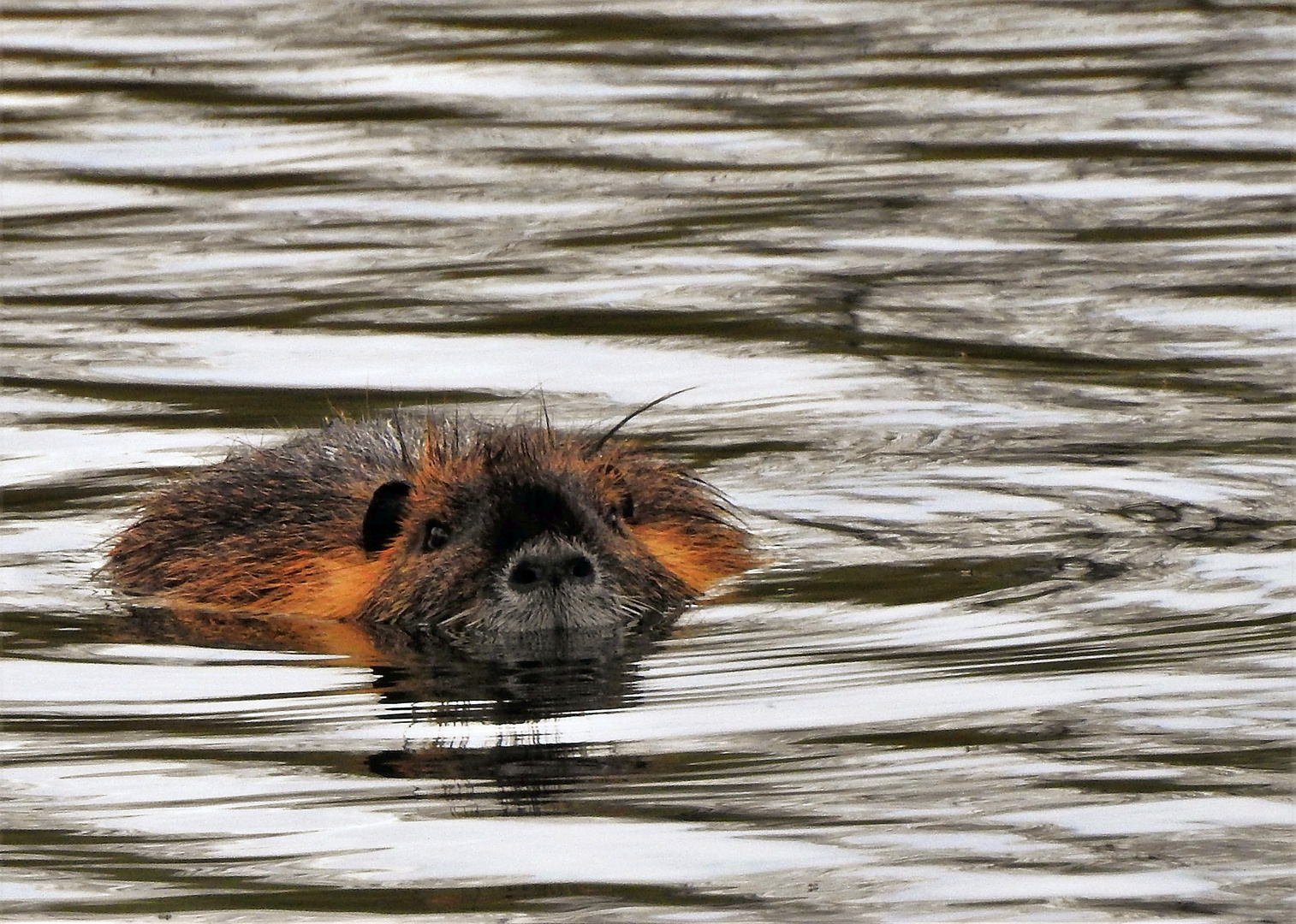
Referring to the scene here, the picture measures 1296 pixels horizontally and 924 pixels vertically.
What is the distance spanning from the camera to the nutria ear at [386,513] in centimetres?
881

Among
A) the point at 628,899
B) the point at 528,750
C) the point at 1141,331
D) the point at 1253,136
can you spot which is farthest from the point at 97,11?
the point at 628,899

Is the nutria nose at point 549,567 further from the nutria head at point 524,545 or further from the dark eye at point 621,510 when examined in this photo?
the dark eye at point 621,510

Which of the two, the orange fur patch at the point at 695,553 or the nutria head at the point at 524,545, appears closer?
the nutria head at the point at 524,545

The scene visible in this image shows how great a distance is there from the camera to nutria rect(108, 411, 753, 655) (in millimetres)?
8328

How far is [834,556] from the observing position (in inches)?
376

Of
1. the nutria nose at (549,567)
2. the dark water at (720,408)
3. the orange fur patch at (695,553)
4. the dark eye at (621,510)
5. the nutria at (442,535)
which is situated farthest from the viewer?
the orange fur patch at (695,553)

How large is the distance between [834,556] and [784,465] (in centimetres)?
131

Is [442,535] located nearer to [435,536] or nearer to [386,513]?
[435,536]

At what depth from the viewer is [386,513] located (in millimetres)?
8836

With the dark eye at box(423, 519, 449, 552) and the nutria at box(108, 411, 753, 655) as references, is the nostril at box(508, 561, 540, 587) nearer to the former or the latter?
the nutria at box(108, 411, 753, 655)

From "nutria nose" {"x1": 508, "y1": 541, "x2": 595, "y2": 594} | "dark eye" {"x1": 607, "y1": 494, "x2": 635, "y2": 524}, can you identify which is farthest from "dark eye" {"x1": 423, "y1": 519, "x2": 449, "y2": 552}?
"dark eye" {"x1": 607, "y1": 494, "x2": 635, "y2": 524}

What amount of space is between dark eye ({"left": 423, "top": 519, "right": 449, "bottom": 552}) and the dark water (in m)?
0.53

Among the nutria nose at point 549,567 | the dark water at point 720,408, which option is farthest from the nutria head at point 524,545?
the dark water at point 720,408

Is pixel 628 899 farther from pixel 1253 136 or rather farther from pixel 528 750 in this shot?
pixel 1253 136
